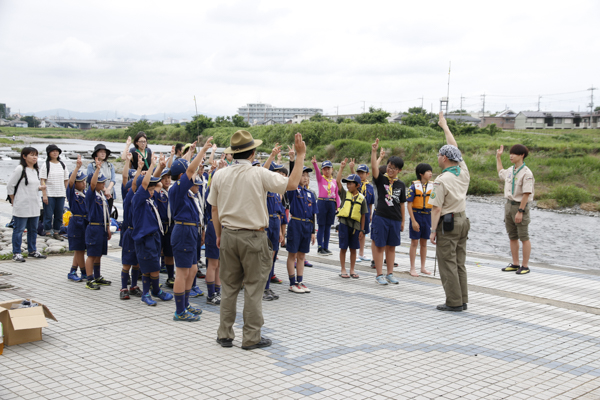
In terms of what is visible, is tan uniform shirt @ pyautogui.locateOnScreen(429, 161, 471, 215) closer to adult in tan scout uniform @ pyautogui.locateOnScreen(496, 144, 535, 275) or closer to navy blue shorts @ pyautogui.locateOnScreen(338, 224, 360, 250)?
navy blue shorts @ pyautogui.locateOnScreen(338, 224, 360, 250)

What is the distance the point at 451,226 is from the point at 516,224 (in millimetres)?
2972

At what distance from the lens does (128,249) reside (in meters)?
6.59

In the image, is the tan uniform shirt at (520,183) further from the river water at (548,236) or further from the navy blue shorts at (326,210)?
the river water at (548,236)

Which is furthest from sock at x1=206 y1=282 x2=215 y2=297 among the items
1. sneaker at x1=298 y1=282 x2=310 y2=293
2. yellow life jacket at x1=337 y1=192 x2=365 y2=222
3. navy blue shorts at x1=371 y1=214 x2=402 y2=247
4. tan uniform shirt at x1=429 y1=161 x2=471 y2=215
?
tan uniform shirt at x1=429 y1=161 x2=471 y2=215

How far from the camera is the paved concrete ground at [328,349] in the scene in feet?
13.1

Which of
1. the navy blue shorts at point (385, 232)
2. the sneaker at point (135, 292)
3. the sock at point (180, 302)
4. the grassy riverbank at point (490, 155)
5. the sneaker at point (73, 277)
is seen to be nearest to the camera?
the sock at point (180, 302)

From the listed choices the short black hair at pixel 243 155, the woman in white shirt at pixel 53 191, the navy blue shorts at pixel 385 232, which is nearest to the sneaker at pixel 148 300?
the short black hair at pixel 243 155

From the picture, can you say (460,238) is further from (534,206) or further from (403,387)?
(534,206)

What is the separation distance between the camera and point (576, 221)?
21859mm

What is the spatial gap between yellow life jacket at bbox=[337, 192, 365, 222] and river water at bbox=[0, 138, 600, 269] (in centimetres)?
680

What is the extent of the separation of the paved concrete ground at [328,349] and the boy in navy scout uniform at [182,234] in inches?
10.0

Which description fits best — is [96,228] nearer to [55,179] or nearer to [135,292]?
[135,292]

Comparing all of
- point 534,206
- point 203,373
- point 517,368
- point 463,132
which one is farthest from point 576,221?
point 463,132

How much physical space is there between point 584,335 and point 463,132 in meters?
51.8
